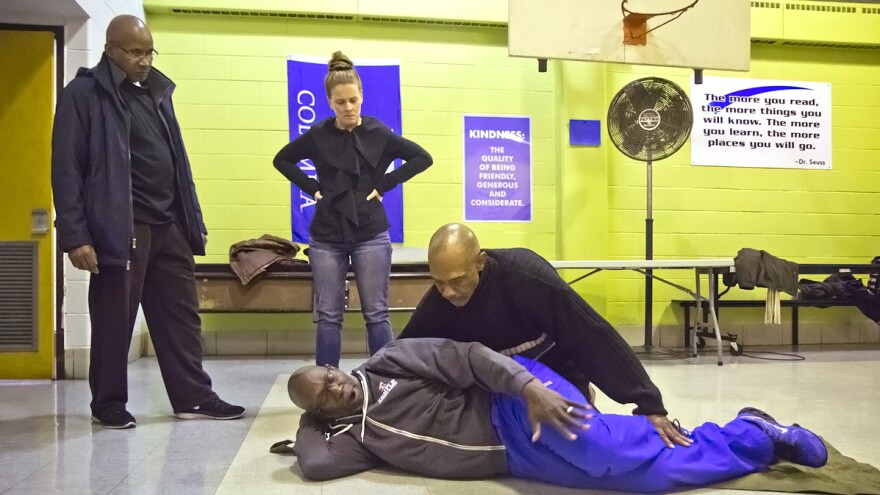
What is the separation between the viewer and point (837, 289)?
5152 mm

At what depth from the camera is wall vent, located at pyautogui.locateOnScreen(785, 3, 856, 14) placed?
18.4 ft

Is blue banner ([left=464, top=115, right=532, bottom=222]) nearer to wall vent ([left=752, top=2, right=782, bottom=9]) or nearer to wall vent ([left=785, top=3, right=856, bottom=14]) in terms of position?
wall vent ([left=752, top=2, right=782, bottom=9])

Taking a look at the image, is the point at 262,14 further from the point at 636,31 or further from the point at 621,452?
the point at 621,452

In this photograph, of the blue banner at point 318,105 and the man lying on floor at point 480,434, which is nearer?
the man lying on floor at point 480,434

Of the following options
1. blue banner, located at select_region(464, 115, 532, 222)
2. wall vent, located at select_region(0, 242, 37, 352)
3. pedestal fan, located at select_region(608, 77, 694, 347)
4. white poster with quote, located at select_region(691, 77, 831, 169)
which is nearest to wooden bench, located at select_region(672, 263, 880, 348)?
pedestal fan, located at select_region(608, 77, 694, 347)

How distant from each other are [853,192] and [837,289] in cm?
118

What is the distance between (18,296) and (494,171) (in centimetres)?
333

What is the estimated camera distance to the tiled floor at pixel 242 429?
185cm

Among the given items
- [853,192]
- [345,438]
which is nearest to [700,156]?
[853,192]

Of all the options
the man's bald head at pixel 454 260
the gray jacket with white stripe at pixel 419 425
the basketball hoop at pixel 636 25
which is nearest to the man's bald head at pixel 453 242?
the man's bald head at pixel 454 260

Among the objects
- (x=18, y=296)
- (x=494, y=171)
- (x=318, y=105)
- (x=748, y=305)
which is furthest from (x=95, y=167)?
(x=748, y=305)

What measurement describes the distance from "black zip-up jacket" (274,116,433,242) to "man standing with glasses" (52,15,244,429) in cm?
50

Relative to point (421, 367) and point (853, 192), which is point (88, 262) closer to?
point (421, 367)

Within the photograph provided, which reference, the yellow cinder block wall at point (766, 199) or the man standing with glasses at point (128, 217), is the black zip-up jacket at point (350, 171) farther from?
the yellow cinder block wall at point (766, 199)
